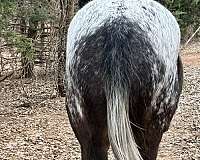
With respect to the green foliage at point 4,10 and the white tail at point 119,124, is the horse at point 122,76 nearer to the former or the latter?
the white tail at point 119,124

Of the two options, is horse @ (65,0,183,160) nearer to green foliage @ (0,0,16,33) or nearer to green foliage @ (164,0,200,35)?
green foliage @ (0,0,16,33)

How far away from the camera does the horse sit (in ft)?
7.29

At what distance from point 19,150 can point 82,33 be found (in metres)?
3.06

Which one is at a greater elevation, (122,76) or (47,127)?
(122,76)

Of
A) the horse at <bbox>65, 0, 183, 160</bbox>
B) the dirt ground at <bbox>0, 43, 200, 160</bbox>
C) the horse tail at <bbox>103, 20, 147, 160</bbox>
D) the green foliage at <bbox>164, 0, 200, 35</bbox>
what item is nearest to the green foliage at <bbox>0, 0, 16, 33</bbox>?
the dirt ground at <bbox>0, 43, 200, 160</bbox>

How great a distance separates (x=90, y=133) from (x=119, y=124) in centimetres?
35

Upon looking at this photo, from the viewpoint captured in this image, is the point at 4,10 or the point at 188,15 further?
the point at 188,15

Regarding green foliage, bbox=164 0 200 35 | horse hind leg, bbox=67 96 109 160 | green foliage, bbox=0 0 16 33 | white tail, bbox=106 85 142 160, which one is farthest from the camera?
green foliage, bbox=164 0 200 35

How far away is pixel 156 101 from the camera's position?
246 centimetres

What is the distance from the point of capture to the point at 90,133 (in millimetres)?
2482

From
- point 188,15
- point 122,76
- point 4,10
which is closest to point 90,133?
point 122,76

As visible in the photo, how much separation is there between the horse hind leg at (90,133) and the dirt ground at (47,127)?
2401 millimetres

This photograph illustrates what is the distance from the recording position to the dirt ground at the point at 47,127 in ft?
16.6

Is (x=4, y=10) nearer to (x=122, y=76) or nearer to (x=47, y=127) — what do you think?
(x=47, y=127)
